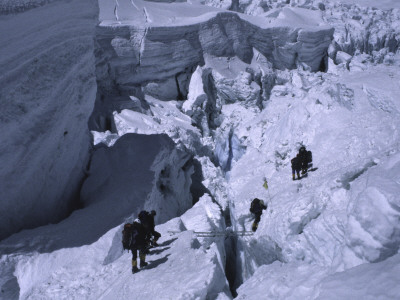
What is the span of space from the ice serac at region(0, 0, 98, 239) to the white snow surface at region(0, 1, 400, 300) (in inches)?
22.6

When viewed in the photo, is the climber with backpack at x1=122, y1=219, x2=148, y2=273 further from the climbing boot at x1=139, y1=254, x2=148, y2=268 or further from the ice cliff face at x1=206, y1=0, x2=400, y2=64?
the ice cliff face at x1=206, y1=0, x2=400, y2=64

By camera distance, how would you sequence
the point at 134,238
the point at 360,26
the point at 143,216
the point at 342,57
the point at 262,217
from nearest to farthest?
the point at 134,238
the point at 143,216
the point at 262,217
the point at 342,57
the point at 360,26

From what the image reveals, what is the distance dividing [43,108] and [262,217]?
6318 millimetres

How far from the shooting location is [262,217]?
7.61 metres

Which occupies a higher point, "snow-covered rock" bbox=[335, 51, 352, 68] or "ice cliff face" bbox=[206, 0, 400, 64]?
"ice cliff face" bbox=[206, 0, 400, 64]

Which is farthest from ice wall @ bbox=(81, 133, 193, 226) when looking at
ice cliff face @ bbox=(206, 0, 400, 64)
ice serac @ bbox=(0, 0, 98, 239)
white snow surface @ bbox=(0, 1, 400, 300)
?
ice cliff face @ bbox=(206, 0, 400, 64)

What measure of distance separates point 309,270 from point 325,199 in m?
1.31

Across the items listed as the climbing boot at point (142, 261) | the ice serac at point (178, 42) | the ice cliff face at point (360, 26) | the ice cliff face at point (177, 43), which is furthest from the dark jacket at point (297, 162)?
the ice cliff face at point (360, 26)

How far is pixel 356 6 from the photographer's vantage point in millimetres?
35906

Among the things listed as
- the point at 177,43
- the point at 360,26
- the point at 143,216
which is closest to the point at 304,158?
the point at 143,216

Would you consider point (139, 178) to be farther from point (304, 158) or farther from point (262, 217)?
point (304, 158)

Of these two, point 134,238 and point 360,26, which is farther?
point 360,26

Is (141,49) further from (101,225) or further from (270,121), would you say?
(101,225)

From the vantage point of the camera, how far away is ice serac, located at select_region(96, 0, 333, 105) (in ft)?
65.3
